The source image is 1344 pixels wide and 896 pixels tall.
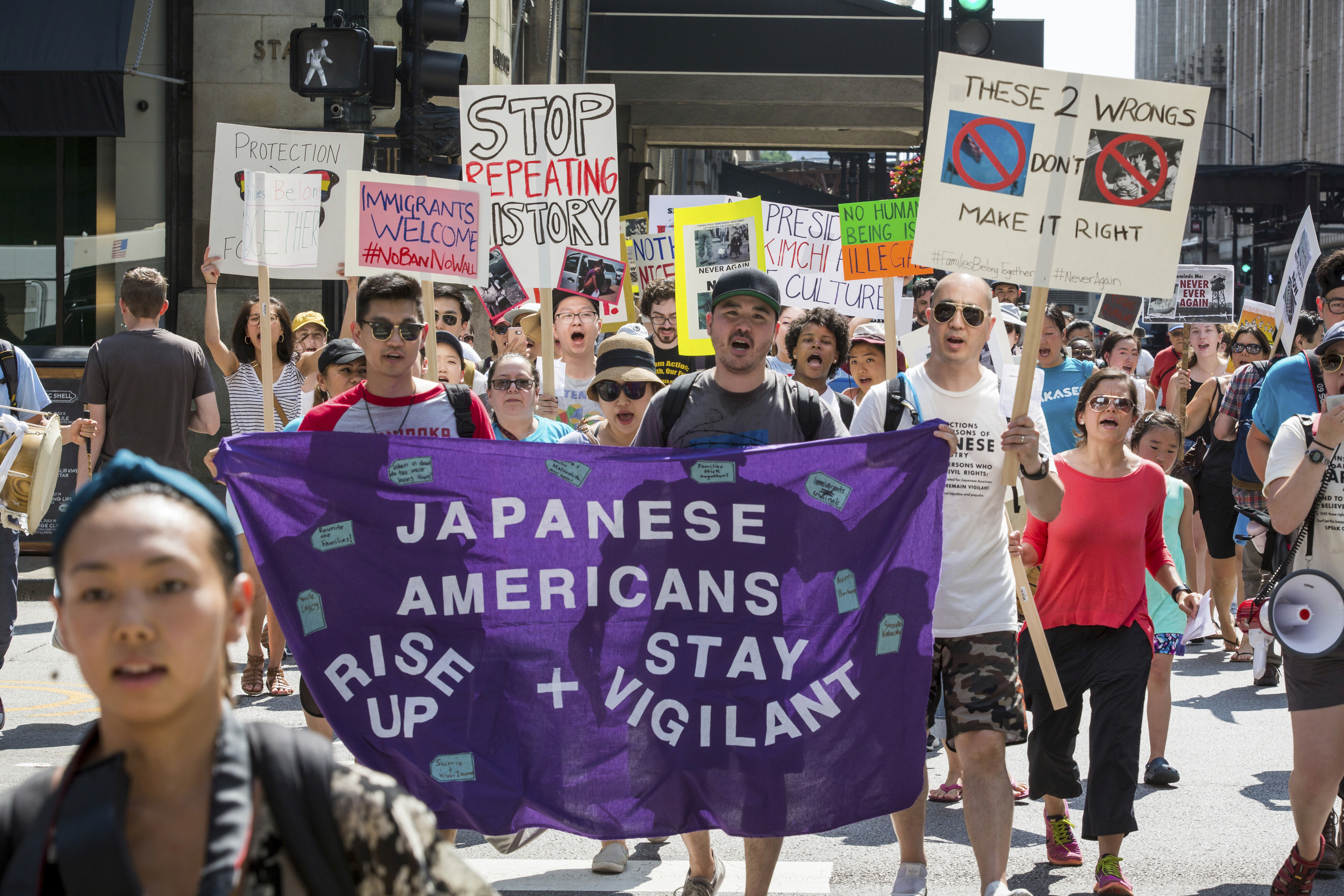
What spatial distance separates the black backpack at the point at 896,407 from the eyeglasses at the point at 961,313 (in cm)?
24

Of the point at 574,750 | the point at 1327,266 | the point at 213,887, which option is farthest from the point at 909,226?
the point at 213,887

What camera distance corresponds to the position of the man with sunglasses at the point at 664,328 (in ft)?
30.3

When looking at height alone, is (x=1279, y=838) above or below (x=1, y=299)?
below

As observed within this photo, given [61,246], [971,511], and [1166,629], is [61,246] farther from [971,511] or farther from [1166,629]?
[971,511]

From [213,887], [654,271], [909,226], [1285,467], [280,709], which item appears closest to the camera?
[213,887]

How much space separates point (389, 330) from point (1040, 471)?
2143 mm

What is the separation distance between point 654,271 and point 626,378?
6344 millimetres

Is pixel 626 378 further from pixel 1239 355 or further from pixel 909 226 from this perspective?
pixel 1239 355

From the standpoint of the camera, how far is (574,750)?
4473 millimetres

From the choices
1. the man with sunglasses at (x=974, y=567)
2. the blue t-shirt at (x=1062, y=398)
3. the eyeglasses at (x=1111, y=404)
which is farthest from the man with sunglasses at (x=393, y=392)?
the blue t-shirt at (x=1062, y=398)

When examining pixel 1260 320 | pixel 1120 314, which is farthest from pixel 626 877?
pixel 1260 320

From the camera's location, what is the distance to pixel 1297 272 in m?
9.78

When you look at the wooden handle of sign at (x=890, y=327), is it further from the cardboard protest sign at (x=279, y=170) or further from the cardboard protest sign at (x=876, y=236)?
the cardboard protest sign at (x=279, y=170)

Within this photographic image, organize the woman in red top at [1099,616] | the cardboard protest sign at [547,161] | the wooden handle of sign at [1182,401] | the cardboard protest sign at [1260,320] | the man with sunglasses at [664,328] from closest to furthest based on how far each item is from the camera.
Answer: the woman in red top at [1099,616] → the cardboard protest sign at [547,161] → the man with sunglasses at [664,328] → the wooden handle of sign at [1182,401] → the cardboard protest sign at [1260,320]
